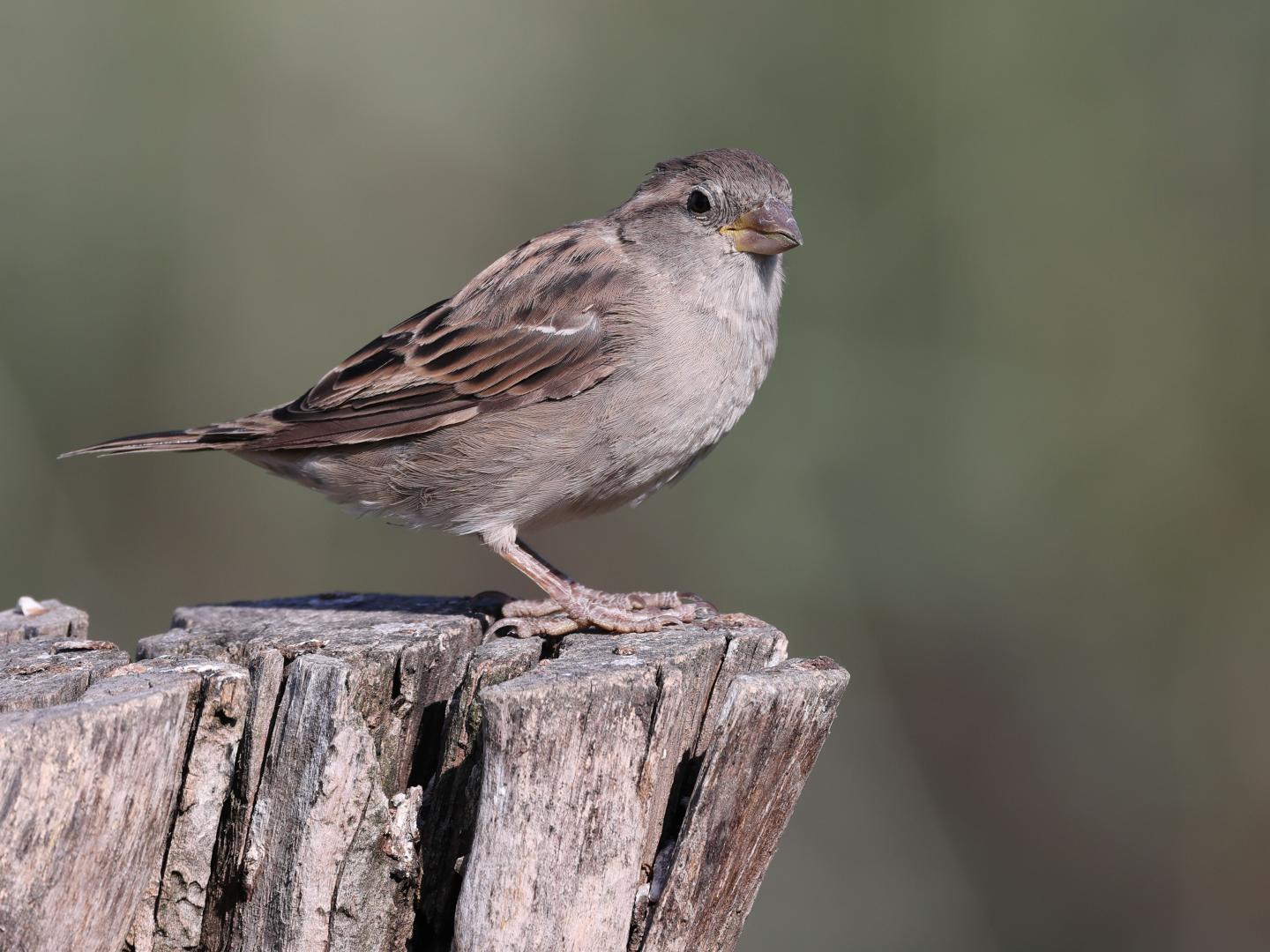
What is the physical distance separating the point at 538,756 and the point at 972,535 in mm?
4197

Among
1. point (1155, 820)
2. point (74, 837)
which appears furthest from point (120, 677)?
point (1155, 820)

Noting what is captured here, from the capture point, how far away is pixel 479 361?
5246mm

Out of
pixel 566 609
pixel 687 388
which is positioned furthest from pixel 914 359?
pixel 566 609

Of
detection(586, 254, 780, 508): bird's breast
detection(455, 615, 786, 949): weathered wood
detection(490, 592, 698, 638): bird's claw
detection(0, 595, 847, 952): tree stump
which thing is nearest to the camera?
detection(0, 595, 847, 952): tree stump

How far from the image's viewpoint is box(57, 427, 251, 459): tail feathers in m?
5.09

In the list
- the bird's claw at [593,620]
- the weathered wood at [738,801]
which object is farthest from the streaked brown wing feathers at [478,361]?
the weathered wood at [738,801]

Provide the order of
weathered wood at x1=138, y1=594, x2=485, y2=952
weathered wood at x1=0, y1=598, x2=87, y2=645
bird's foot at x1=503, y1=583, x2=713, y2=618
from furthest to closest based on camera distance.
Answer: bird's foot at x1=503, y1=583, x2=713, y2=618
weathered wood at x1=0, y1=598, x2=87, y2=645
weathered wood at x1=138, y1=594, x2=485, y2=952

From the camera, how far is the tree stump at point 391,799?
2828 mm

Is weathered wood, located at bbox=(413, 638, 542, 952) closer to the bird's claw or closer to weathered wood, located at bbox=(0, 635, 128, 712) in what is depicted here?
the bird's claw

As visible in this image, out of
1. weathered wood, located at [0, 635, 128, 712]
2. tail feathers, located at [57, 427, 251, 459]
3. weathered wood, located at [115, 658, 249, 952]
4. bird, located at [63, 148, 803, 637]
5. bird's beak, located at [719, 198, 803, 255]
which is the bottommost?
weathered wood, located at [115, 658, 249, 952]

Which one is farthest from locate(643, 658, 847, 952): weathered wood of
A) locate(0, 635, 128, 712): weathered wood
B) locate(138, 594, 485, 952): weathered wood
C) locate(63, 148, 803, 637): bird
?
locate(63, 148, 803, 637): bird

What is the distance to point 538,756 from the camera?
2959 millimetres

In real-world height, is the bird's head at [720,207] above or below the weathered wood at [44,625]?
above

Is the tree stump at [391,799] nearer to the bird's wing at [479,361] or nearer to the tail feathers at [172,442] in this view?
the tail feathers at [172,442]
